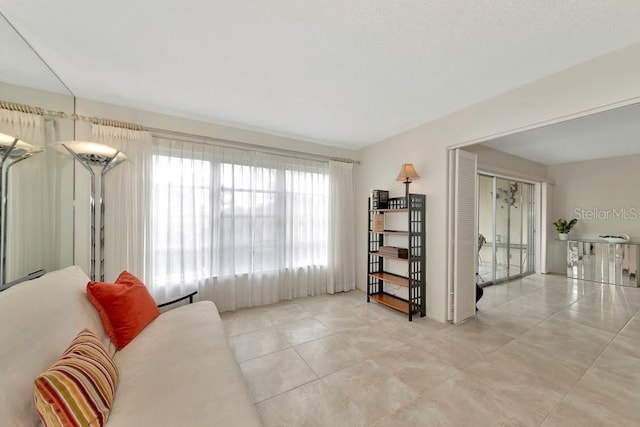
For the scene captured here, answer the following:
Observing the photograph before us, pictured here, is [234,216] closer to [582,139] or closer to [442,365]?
[442,365]

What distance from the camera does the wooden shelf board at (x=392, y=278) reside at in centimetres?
314

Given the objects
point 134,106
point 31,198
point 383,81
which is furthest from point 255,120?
point 31,198

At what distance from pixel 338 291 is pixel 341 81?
128 inches

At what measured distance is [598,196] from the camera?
4.89 meters

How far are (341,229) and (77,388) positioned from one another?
343cm

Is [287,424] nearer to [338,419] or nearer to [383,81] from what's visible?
[338,419]

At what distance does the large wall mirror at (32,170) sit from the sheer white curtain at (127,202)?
0.27 metres

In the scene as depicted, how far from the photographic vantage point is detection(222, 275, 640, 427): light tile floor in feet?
5.01

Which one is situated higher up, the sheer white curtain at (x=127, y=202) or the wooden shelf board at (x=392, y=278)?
the sheer white curtain at (x=127, y=202)

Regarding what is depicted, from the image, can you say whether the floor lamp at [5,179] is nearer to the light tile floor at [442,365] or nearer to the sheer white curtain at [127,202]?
the sheer white curtain at [127,202]

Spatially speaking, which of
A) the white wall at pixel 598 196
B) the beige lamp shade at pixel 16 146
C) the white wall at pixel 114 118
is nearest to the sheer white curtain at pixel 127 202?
the white wall at pixel 114 118

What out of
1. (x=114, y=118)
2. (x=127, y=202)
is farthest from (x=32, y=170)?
(x=114, y=118)

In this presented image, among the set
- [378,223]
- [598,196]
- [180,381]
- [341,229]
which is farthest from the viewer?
[598,196]

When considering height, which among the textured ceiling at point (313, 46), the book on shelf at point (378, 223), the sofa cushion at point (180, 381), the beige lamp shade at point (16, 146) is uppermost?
the textured ceiling at point (313, 46)
